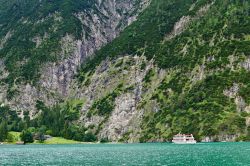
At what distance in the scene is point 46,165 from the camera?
336 ft

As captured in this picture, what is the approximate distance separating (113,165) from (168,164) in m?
11.6

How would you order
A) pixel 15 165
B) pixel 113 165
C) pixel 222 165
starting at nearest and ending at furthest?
1. pixel 222 165
2. pixel 113 165
3. pixel 15 165

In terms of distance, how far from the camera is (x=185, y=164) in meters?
95.8

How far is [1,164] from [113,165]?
2827 centimetres

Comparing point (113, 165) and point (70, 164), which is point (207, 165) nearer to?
point (113, 165)

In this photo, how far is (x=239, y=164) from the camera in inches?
3629

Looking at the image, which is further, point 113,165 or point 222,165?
point 113,165

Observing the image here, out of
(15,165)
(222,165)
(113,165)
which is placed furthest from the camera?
(15,165)

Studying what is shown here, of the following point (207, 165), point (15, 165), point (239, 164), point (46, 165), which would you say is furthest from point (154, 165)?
point (15, 165)

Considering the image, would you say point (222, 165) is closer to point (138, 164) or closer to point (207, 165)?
point (207, 165)

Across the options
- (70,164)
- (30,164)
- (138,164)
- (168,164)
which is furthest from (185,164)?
(30,164)

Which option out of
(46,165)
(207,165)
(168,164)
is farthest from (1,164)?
(207,165)

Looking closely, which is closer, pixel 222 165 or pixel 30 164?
pixel 222 165

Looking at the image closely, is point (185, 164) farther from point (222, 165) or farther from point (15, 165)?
point (15, 165)
